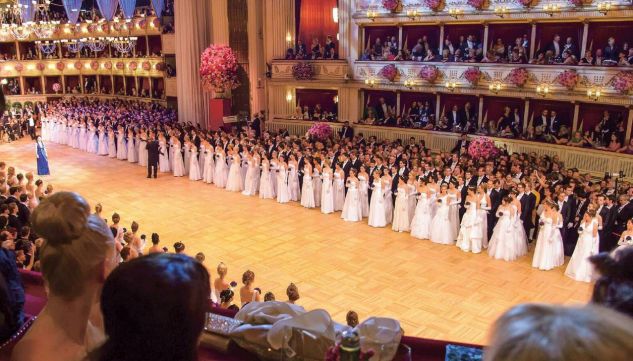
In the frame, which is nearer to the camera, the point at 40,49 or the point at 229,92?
the point at 229,92

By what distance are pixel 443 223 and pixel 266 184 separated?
5531 mm

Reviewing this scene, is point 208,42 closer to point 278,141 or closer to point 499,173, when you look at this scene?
point 278,141

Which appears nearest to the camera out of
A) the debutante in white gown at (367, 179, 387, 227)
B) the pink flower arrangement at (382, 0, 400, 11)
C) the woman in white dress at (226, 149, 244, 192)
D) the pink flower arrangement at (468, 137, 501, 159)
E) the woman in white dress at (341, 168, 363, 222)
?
the debutante in white gown at (367, 179, 387, 227)

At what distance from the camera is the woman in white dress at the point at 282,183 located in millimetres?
14570

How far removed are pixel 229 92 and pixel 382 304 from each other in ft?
57.2

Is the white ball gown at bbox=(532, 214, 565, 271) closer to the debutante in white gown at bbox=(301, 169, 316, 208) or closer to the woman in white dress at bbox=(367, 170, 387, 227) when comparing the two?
the woman in white dress at bbox=(367, 170, 387, 227)

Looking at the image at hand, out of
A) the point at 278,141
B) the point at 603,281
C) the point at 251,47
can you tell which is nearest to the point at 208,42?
the point at 251,47

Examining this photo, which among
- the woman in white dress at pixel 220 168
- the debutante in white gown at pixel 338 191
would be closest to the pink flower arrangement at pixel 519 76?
the debutante in white gown at pixel 338 191

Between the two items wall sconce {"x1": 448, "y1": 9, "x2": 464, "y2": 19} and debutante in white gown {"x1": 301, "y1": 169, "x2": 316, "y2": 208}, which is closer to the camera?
debutante in white gown {"x1": 301, "y1": 169, "x2": 316, "y2": 208}

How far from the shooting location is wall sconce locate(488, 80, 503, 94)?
1662cm

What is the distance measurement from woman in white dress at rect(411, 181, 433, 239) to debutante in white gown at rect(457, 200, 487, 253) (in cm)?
88

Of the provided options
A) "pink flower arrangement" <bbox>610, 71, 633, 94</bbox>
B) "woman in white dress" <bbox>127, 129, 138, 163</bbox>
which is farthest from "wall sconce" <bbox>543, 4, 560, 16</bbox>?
"woman in white dress" <bbox>127, 129, 138, 163</bbox>

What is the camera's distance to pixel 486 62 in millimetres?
16969

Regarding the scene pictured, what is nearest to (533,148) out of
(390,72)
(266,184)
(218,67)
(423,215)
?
(390,72)
